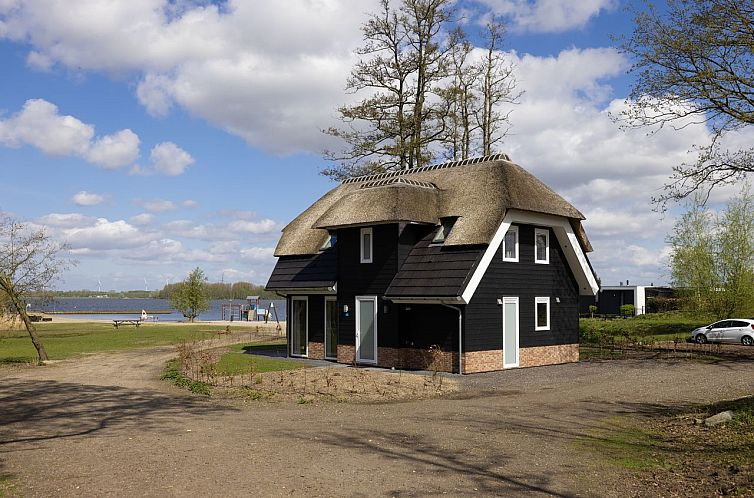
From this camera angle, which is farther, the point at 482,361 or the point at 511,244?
the point at 511,244

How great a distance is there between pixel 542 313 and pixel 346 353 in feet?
24.8

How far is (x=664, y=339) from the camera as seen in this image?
1430 inches

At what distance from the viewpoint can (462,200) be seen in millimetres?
24891

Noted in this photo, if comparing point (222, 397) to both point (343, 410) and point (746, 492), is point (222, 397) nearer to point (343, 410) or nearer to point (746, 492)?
point (343, 410)

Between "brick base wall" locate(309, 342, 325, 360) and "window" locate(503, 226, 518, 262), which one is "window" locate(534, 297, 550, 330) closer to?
"window" locate(503, 226, 518, 262)

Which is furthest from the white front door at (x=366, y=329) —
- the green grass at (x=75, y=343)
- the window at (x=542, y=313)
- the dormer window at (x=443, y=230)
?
the green grass at (x=75, y=343)

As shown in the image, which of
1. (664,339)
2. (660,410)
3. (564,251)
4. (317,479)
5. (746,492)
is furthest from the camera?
(664,339)

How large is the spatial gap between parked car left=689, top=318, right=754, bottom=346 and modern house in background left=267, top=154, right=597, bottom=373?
10.8 metres

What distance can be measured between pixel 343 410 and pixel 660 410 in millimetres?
7053

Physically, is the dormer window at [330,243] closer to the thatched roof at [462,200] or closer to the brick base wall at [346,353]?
the thatched roof at [462,200]

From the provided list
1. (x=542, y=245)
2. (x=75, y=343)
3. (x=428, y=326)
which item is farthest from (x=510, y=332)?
(x=75, y=343)

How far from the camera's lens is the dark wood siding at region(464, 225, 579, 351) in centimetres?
2316

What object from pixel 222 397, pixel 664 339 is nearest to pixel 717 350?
pixel 664 339

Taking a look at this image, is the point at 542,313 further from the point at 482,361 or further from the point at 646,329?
the point at 646,329
